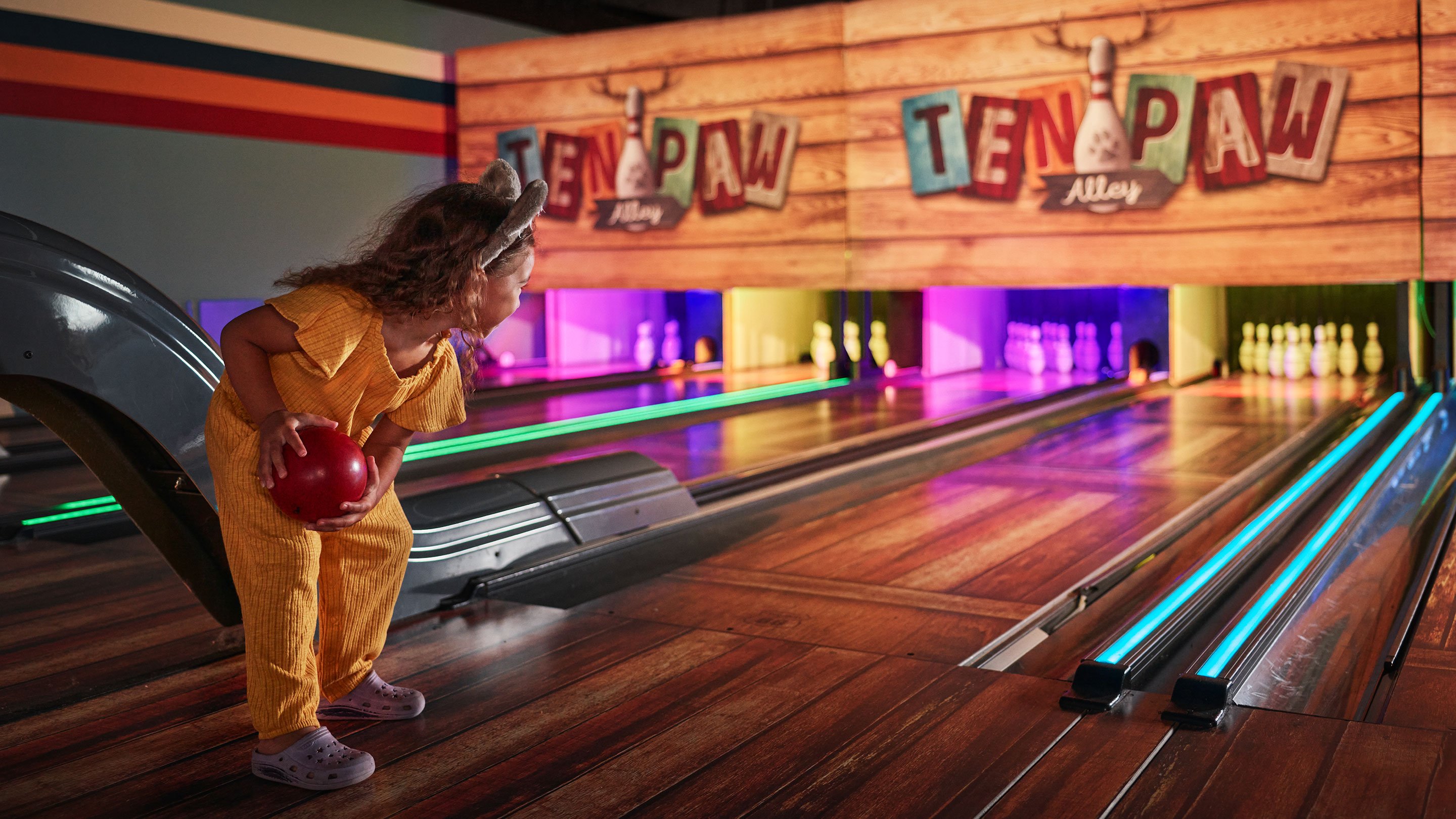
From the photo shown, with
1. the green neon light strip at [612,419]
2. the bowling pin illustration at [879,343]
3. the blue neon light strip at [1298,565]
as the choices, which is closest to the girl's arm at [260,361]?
the blue neon light strip at [1298,565]

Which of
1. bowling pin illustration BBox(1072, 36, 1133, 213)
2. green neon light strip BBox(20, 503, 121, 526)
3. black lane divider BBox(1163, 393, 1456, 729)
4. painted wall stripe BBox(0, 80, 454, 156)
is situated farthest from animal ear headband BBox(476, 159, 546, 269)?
painted wall stripe BBox(0, 80, 454, 156)

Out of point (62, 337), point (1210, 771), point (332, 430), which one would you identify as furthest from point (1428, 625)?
point (62, 337)

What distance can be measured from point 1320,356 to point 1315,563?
3755mm

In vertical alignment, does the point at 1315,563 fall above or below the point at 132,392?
below

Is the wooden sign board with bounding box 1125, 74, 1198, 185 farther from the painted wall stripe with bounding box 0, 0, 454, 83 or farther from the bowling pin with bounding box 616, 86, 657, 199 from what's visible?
the painted wall stripe with bounding box 0, 0, 454, 83

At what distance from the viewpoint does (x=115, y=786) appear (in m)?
1.45

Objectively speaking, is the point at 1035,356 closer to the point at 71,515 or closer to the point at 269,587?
the point at 71,515

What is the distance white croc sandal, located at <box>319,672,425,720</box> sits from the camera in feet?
5.51

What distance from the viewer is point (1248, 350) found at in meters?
6.05

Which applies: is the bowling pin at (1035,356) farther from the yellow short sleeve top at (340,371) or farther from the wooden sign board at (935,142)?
the yellow short sleeve top at (340,371)

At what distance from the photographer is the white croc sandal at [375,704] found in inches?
66.1

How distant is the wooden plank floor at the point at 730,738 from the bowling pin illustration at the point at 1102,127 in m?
3.05

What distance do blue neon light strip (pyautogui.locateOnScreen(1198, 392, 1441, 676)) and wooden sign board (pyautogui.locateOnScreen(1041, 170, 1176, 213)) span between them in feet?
4.25

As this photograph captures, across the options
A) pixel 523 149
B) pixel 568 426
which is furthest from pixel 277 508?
pixel 523 149
